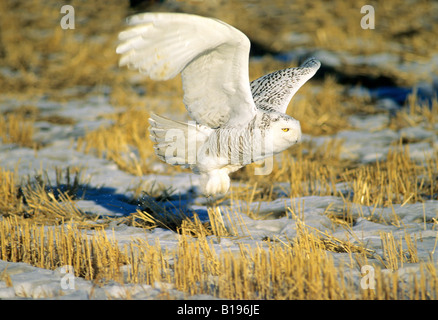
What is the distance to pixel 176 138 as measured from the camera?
4.17m

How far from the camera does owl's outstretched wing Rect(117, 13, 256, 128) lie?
3.13 m

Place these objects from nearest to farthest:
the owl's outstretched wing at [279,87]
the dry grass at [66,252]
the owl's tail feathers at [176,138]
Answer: the dry grass at [66,252]
the owl's tail feathers at [176,138]
the owl's outstretched wing at [279,87]

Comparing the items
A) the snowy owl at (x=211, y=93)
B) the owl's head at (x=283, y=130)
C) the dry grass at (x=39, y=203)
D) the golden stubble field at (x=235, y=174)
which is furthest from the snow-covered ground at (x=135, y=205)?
the owl's head at (x=283, y=130)

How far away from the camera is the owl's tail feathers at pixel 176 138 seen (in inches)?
163

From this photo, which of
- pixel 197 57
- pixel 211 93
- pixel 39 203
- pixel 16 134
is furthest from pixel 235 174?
pixel 16 134

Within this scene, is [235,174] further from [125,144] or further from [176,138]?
[176,138]

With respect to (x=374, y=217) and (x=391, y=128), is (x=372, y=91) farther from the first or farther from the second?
(x=374, y=217)

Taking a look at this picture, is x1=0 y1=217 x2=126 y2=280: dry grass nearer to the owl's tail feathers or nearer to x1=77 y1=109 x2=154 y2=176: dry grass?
the owl's tail feathers

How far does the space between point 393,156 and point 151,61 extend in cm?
397

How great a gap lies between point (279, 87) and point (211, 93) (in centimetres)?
84

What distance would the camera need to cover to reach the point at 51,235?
13.1 ft

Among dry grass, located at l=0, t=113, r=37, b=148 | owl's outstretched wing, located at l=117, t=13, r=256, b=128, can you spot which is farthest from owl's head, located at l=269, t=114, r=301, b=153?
dry grass, located at l=0, t=113, r=37, b=148

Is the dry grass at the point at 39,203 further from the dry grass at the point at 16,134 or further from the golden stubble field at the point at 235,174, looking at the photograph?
the dry grass at the point at 16,134

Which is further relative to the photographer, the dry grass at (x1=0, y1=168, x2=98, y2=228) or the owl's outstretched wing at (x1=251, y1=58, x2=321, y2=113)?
the dry grass at (x1=0, y1=168, x2=98, y2=228)
